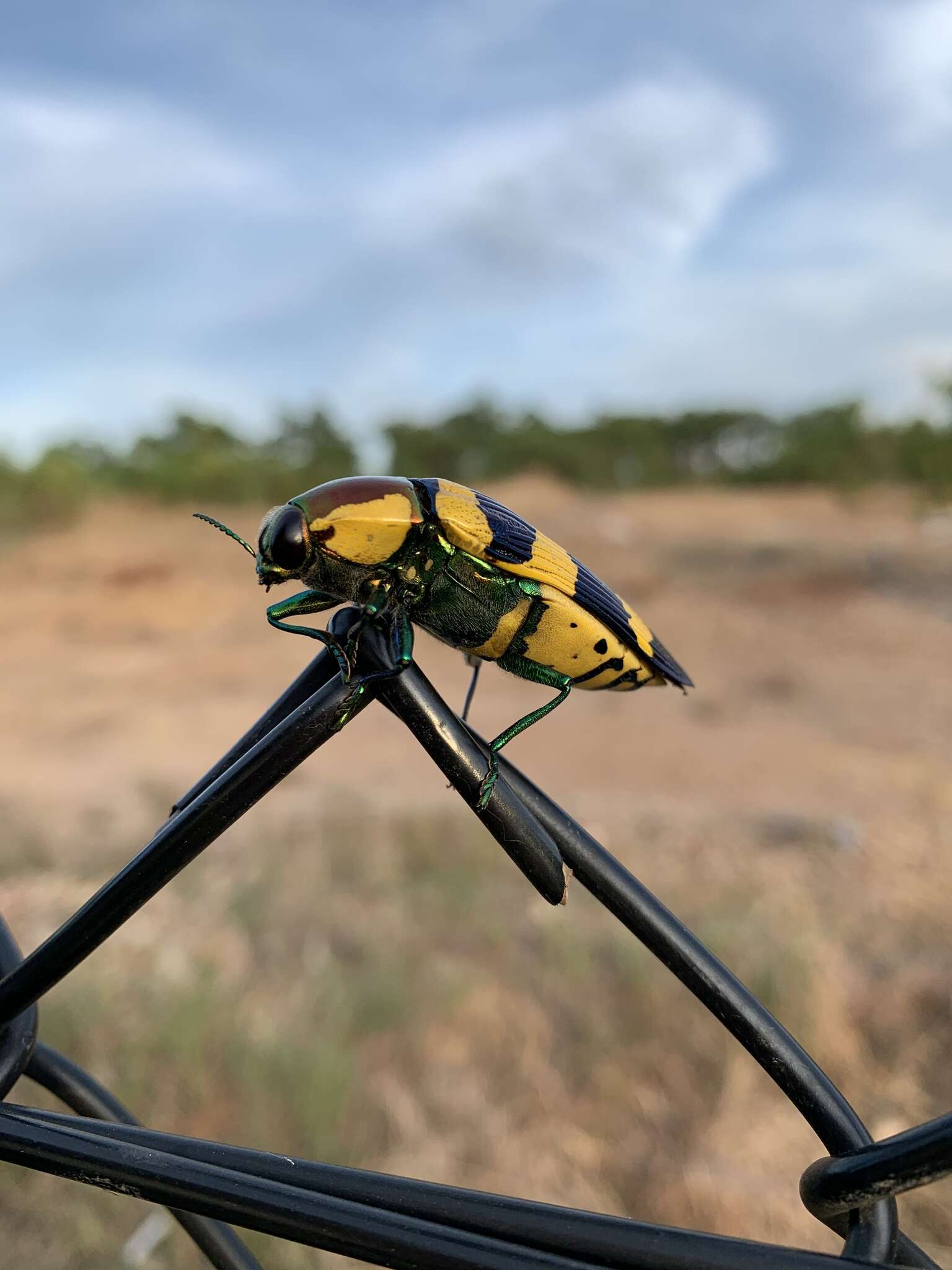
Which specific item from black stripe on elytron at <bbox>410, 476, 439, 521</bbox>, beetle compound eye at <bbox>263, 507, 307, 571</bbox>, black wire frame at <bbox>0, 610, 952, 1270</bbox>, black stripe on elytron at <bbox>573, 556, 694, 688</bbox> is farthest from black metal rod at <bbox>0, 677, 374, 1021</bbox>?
black stripe on elytron at <bbox>573, 556, 694, 688</bbox>

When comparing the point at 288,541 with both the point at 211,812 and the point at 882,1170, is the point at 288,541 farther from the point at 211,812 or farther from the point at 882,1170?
the point at 882,1170

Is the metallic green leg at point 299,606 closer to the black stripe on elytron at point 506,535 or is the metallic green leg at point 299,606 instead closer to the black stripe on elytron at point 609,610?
the black stripe on elytron at point 506,535

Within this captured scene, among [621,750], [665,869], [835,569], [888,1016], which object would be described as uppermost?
[835,569]

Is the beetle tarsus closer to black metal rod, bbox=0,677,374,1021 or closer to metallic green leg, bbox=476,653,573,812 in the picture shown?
black metal rod, bbox=0,677,374,1021

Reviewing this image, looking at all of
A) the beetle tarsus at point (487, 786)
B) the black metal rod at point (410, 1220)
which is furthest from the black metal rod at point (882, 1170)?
the beetle tarsus at point (487, 786)

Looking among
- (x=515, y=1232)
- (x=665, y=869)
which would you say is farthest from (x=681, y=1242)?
(x=665, y=869)

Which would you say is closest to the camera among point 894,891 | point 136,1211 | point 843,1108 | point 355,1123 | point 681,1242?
point 681,1242

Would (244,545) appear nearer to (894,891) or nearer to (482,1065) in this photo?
(482,1065)
